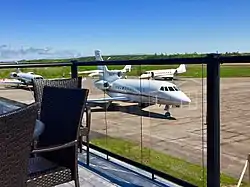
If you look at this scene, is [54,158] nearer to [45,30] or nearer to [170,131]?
[170,131]

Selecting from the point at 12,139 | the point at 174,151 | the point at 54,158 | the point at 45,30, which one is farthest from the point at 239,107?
the point at 45,30

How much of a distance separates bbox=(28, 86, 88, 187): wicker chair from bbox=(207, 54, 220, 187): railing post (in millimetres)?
726

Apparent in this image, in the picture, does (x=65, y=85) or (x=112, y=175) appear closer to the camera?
(x=112, y=175)

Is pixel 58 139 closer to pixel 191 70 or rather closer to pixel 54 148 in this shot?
pixel 54 148

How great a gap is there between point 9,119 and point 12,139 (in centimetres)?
7

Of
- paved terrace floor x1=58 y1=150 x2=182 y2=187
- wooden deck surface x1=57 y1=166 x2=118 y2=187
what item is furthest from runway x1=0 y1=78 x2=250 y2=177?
wooden deck surface x1=57 y1=166 x2=118 y2=187

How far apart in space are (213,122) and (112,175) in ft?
3.26

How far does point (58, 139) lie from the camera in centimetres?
183

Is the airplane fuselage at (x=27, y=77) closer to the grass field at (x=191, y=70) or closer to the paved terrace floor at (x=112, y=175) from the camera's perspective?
the grass field at (x=191, y=70)

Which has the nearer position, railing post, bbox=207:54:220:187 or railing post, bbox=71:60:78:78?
railing post, bbox=207:54:220:187

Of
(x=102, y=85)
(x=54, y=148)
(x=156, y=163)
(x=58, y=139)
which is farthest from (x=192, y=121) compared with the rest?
(x=54, y=148)

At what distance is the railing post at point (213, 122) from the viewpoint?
1.88m

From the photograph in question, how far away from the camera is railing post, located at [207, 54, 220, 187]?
188 cm

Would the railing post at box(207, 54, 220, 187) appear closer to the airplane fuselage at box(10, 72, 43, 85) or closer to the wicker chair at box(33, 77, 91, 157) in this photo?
the wicker chair at box(33, 77, 91, 157)
